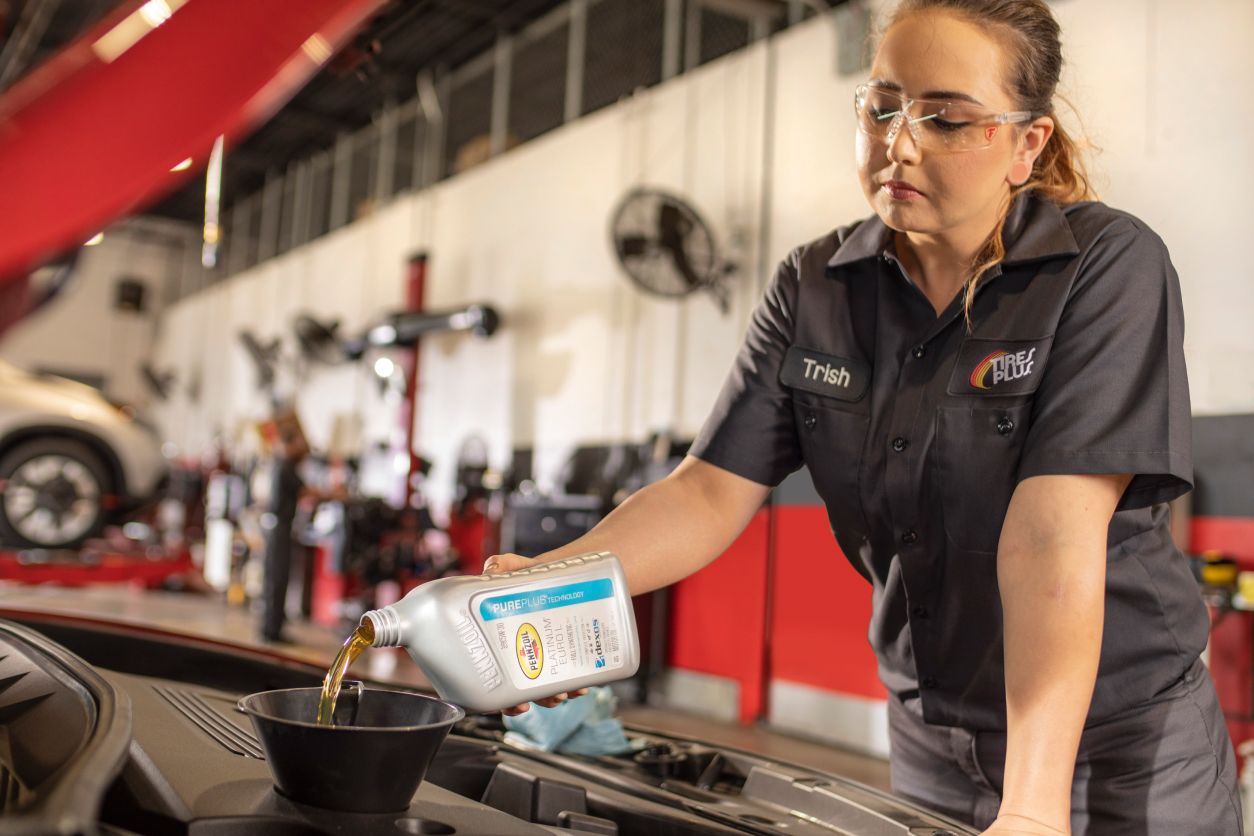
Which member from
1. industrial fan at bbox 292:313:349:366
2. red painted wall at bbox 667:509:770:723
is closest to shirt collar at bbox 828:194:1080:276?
red painted wall at bbox 667:509:770:723

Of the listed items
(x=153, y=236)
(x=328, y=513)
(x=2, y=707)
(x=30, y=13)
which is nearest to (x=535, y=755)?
(x=2, y=707)

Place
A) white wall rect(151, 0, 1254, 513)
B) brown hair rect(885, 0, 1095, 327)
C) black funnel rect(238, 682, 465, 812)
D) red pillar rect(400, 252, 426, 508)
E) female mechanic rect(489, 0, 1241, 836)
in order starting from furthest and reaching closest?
red pillar rect(400, 252, 426, 508) < white wall rect(151, 0, 1254, 513) < brown hair rect(885, 0, 1095, 327) < female mechanic rect(489, 0, 1241, 836) < black funnel rect(238, 682, 465, 812)

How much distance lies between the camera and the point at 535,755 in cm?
119

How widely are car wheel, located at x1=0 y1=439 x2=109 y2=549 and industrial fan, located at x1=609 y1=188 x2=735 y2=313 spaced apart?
11.9 feet

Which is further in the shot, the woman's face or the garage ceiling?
the garage ceiling

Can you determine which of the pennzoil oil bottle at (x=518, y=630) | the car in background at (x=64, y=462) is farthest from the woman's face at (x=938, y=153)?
the car in background at (x=64, y=462)

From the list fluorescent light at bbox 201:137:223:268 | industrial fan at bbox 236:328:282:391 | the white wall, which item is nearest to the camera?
fluorescent light at bbox 201:137:223:268

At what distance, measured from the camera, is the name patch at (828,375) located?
1.21m

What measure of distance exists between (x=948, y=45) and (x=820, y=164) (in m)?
4.31

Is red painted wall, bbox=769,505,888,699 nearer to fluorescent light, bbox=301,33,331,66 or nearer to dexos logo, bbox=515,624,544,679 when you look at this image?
dexos logo, bbox=515,624,544,679

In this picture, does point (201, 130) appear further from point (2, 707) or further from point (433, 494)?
point (433, 494)

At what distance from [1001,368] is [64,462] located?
6682mm

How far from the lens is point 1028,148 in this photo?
112 cm

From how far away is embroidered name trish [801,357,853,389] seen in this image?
47.9 inches
